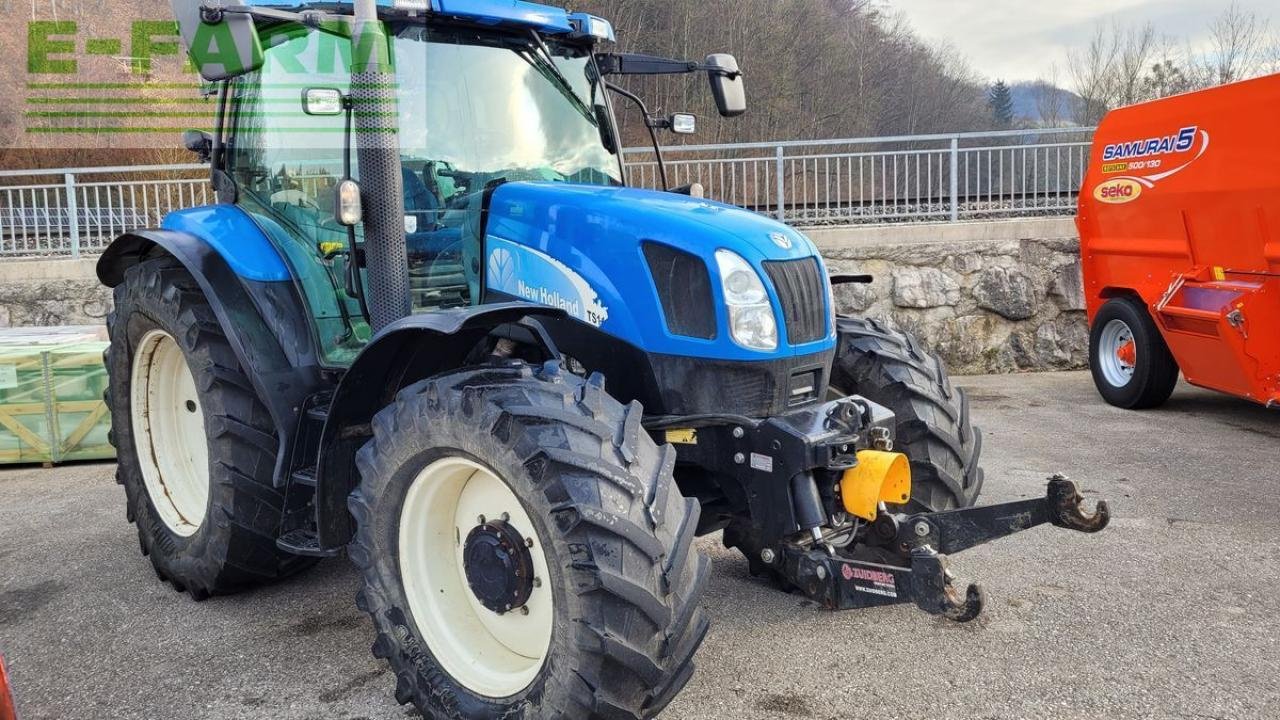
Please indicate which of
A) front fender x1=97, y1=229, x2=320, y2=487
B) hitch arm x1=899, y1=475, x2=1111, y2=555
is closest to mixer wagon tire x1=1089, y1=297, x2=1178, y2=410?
hitch arm x1=899, y1=475, x2=1111, y2=555

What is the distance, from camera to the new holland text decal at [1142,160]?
21.9 feet

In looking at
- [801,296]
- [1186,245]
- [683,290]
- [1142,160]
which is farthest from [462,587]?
[1142,160]

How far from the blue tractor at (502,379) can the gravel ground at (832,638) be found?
0.28 m

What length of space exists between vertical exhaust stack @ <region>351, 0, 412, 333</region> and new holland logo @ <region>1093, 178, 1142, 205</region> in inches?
240

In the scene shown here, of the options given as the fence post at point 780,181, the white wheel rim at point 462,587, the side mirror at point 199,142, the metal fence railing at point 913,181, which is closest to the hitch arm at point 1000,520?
the white wheel rim at point 462,587

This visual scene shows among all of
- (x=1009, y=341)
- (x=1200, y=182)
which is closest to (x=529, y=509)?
(x=1200, y=182)

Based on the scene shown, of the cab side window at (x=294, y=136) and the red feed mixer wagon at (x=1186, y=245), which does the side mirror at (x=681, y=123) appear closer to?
the cab side window at (x=294, y=136)

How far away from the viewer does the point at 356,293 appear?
11.2 feet

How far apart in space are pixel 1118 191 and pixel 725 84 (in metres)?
4.81

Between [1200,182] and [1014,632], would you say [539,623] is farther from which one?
[1200,182]

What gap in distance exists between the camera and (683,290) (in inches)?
114

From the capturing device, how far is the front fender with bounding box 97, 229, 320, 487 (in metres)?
3.44

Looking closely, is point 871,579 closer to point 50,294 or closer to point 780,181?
point 780,181

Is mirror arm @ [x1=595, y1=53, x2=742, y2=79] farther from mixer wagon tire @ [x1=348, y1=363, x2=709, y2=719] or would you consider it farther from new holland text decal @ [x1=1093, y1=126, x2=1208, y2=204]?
new holland text decal @ [x1=1093, y1=126, x2=1208, y2=204]
